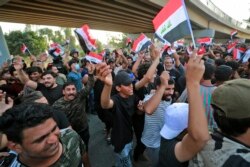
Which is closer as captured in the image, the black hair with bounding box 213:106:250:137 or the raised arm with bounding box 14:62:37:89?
the black hair with bounding box 213:106:250:137

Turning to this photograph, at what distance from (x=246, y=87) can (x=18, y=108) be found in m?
1.69

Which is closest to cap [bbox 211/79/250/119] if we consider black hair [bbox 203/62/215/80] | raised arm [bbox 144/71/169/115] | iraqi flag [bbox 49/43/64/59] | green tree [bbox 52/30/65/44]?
raised arm [bbox 144/71/169/115]

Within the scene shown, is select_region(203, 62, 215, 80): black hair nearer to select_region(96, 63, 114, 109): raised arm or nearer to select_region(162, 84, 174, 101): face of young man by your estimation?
select_region(162, 84, 174, 101): face of young man

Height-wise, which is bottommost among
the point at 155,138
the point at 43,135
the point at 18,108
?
the point at 155,138

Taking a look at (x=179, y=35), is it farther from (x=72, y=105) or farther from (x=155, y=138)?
(x=72, y=105)

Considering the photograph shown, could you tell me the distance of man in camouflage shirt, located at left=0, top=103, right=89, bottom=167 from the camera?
6.49ft

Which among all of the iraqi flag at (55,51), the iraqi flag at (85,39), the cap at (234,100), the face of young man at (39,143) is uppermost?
the iraqi flag at (85,39)

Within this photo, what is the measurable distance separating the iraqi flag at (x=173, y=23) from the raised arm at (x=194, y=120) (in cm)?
87

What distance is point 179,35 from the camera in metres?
2.88

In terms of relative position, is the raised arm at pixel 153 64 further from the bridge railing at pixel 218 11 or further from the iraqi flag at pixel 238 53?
the bridge railing at pixel 218 11

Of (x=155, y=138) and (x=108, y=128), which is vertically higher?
(x=155, y=138)

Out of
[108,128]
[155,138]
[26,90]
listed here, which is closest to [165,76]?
[155,138]

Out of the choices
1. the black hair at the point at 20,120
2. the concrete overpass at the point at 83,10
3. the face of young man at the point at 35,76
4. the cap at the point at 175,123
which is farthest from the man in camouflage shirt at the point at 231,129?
the concrete overpass at the point at 83,10

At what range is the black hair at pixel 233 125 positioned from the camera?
1.59 metres
